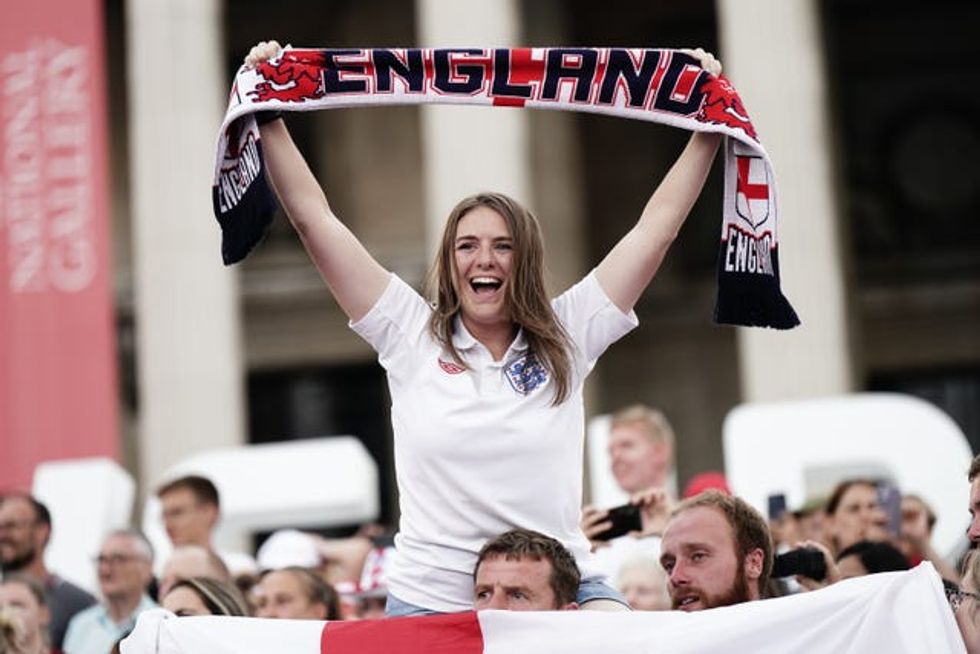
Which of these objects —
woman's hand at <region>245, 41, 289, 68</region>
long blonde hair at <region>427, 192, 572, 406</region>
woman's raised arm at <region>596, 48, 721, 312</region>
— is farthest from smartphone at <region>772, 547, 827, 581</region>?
woman's hand at <region>245, 41, 289, 68</region>

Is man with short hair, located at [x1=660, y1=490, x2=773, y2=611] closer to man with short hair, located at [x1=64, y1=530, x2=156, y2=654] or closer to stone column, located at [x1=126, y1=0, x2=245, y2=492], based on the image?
man with short hair, located at [x1=64, y1=530, x2=156, y2=654]

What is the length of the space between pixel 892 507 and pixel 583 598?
447 centimetres

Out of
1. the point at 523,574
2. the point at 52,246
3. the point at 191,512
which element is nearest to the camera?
the point at 523,574

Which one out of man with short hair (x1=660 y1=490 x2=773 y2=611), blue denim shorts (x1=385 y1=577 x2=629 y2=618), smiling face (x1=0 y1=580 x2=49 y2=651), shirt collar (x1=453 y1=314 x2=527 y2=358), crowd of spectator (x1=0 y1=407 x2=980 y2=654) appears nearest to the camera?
crowd of spectator (x1=0 y1=407 x2=980 y2=654)

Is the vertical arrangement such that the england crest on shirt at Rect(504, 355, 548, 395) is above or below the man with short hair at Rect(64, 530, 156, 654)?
above

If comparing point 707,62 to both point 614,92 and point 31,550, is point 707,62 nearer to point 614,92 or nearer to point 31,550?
point 614,92

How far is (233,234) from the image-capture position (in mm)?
7352

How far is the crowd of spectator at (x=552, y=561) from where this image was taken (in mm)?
6797

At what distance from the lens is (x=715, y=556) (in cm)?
717

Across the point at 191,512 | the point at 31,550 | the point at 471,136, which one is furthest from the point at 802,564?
the point at 471,136

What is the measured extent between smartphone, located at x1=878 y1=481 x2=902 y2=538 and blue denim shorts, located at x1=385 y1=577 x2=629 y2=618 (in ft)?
13.9

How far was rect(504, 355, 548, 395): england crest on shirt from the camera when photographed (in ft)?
22.8

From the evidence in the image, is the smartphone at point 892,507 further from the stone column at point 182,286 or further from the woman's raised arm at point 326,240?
the stone column at point 182,286

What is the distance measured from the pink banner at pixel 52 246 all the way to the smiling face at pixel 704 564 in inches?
610
